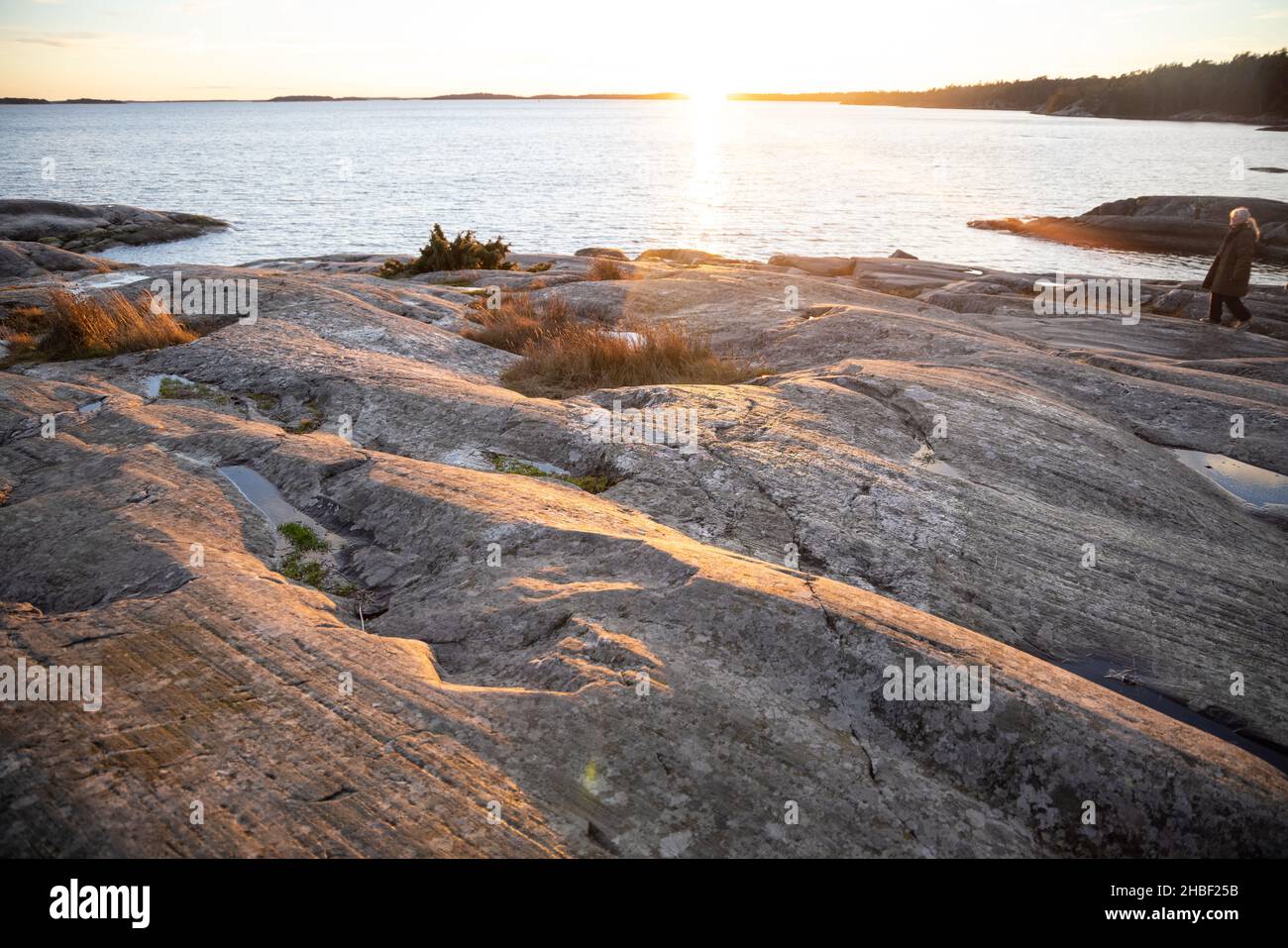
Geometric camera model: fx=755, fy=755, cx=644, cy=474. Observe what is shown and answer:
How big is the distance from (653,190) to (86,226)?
56.2 meters

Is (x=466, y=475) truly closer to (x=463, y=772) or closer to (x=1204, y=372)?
(x=463, y=772)

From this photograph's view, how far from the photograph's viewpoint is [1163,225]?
5278 cm

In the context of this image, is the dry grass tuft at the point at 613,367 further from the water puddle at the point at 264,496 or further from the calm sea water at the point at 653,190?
the calm sea water at the point at 653,190

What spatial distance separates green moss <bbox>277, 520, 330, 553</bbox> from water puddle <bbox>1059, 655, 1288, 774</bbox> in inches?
250

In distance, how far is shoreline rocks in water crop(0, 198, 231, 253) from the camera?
4144 centimetres

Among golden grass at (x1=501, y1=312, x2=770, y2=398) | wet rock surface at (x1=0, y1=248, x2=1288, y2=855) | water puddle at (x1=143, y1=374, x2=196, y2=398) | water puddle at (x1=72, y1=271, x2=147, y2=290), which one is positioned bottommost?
wet rock surface at (x1=0, y1=248, x2=1288, y2=855)

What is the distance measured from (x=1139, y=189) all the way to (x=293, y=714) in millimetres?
94513

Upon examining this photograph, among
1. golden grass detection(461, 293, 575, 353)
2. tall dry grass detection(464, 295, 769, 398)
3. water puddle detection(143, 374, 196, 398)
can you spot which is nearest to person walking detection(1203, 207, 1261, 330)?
tall dry grass detection(464, 295, 769, 398)

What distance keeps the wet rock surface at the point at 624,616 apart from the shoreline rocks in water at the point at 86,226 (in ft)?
132

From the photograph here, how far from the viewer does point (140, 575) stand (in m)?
5.54

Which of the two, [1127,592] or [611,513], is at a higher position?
[611,513]

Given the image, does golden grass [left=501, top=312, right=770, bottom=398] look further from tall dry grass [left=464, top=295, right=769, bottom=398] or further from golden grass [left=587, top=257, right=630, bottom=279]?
golden grass [left=587, top=257, right=630, bottom=279]

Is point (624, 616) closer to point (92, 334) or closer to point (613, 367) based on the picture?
point (613, 367)

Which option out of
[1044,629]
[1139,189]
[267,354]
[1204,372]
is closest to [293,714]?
[1044,629]
